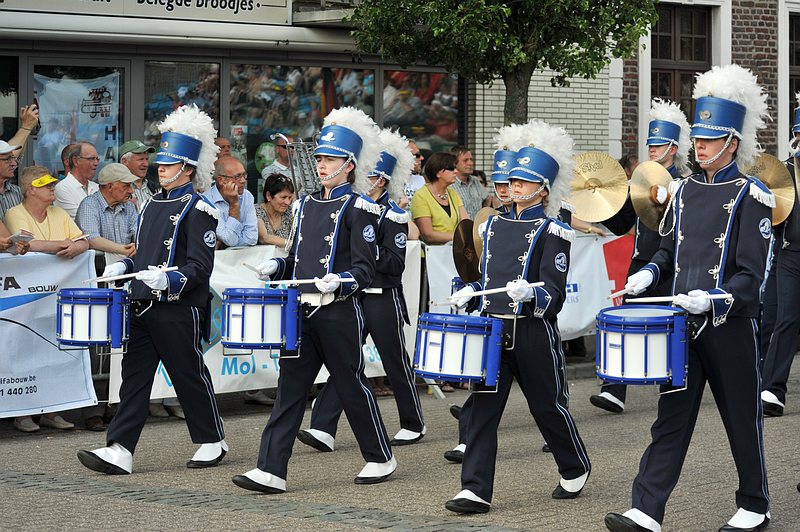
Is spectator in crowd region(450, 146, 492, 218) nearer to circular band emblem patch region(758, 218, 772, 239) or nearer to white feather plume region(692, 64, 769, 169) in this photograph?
white feather plume region(692, 64, 769, 169)

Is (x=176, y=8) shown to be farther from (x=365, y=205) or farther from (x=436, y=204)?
(x=365, y=205)

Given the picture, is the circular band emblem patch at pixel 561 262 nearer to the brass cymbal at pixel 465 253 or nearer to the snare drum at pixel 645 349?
the snare drum at pixel 645 349

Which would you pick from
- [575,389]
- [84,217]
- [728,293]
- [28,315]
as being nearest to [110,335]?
[28,315]

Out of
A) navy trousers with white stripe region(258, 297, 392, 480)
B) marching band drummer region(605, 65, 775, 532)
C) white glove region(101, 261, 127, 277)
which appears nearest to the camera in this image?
marching band drummer region(605, 65, 775, 532)

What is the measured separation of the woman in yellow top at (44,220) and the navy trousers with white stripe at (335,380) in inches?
107

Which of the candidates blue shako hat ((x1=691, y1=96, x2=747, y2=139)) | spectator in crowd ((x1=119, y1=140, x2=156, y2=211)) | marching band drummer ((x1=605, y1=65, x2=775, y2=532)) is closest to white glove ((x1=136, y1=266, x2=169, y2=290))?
marching band drummer ((x1=605, y1=65, x2=775, y2=532))

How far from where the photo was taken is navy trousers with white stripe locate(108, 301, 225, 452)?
8750mm

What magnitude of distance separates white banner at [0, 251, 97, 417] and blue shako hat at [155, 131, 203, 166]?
69.1 inches

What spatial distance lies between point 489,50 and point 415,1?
3.06 ft

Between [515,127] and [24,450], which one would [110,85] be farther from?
[515,127]

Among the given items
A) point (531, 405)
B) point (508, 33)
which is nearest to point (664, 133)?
point (531, 405)

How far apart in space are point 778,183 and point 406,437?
3005 mm

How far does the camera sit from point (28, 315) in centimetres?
1009

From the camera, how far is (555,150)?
795 cm
